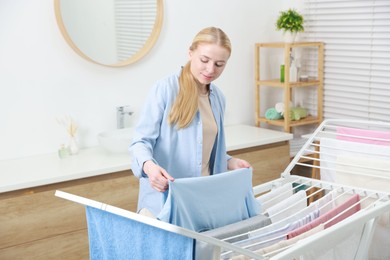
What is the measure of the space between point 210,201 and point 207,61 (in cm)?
53

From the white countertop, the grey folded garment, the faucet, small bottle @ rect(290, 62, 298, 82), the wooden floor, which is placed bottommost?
the wooden floor

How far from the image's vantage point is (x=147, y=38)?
3398 millimetres

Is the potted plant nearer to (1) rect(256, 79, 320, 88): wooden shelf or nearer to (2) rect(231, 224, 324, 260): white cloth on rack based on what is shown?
(1) rect(256, 79, 320, 88): wooden shelf

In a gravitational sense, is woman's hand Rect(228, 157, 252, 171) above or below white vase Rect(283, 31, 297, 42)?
below

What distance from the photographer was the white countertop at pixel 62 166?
8.40 feet

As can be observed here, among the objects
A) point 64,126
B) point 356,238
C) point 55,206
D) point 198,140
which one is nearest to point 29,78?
point 64,126

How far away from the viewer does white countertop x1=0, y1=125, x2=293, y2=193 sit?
2561mm

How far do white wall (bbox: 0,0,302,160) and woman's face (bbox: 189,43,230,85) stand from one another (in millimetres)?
1327

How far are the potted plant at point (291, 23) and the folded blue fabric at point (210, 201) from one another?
2.05 metres

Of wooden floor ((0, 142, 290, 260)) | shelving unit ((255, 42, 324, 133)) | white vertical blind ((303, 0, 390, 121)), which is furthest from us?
shelving unit ((255, 42, 324, 133))

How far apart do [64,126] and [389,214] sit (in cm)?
181

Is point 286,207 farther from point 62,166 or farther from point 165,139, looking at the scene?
point 62,166

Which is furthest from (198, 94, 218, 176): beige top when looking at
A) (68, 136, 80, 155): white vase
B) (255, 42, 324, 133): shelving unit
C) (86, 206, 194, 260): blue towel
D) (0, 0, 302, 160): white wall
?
(255, 42, 324, 133): shelving unit

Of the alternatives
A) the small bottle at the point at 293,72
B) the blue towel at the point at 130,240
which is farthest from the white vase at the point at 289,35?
the blue towel at the point at 130,240
